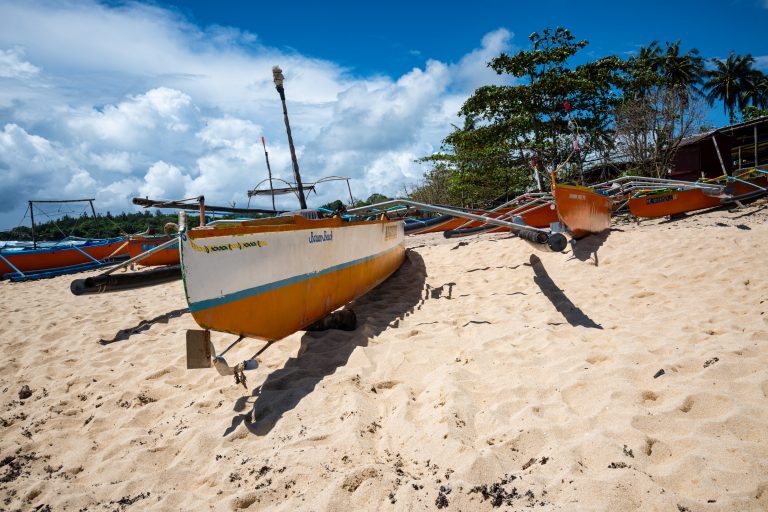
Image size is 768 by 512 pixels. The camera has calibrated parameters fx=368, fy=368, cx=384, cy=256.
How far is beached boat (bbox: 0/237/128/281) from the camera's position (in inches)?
408

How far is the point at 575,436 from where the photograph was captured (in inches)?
71.3

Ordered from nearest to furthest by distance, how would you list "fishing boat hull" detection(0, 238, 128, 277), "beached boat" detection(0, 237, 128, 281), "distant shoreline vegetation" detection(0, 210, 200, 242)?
"beached boat" detection(0, 237, 128, 281)
"fishing boat hull" detection(0, 238, 128, 277)
"distant shoreline vegetation" detection(0, 210, 200, 242)

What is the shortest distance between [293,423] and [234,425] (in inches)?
15.6

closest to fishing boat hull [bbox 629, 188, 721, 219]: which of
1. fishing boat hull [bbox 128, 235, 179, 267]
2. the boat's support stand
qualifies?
the boat's support stand

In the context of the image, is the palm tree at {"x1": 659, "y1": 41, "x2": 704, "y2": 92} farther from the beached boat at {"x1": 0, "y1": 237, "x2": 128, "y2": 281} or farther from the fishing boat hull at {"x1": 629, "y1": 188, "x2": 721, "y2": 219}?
the beached boat at {"x1": 0, "y1": 237, "x2": 128, "y2": 281}

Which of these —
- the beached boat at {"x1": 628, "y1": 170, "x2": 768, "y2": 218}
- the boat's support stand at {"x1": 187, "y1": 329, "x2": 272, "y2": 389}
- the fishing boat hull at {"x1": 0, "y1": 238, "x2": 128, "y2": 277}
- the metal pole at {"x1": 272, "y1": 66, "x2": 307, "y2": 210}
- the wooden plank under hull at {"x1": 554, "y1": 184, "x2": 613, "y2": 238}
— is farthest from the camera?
the fishing boat hull at {"x1": 0, "y1": 238, "x2": 128, "y2": 277}

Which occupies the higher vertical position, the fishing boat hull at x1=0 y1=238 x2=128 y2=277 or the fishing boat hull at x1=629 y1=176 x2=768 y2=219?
the fishing boat hull at x1=0 y1=238 x2=128 y2=277

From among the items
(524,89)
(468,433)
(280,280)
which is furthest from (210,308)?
(524,89)

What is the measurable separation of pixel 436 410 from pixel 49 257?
13.7m

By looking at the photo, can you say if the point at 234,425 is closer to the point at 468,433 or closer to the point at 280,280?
the point at 280,280

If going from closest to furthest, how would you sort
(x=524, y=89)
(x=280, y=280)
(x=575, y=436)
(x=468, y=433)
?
(x=575, y=436) < (x=468, y=433) < (x=280, y=280) < (x=524, y=89)

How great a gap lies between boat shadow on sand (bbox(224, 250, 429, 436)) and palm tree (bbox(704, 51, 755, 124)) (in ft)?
126

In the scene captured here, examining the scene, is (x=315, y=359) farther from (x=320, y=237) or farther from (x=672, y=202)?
(x=672, y=202)

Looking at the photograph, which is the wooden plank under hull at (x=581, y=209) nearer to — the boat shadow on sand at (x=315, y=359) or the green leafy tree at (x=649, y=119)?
the boat shadow on sand at (x=315, y=359)
